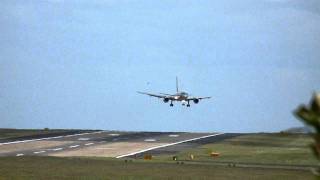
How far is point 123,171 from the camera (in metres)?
48.9

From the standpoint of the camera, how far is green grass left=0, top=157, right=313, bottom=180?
44.8 meters

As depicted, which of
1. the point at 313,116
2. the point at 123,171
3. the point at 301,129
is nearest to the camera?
the point at 313,116

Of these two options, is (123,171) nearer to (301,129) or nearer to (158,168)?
(158,168)

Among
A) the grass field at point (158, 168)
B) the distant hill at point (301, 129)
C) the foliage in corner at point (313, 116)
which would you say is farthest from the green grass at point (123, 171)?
the foliage in corner at point (313, 116)

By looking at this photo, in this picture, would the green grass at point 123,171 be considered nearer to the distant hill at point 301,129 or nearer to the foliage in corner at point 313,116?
the distant hill at point 301,129

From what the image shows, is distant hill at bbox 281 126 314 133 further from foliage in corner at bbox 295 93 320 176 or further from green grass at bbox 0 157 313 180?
green grass at bbox 0 157 313 180

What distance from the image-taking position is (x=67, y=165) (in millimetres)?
53625

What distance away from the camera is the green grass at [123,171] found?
1764 inches

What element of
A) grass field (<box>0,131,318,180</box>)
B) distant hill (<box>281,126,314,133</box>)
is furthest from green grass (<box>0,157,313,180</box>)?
distant hill (<box>281,126,314,133</box>)

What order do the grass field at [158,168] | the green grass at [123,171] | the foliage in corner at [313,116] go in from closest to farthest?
the foliage in corner at [313,116] → the green grass at [123,171] → the grass field at [158,168]

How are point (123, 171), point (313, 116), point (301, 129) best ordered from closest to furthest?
point (313, 116)
point (301, 129)
point (123, 171)

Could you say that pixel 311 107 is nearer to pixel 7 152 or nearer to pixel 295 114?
pixel 295 114

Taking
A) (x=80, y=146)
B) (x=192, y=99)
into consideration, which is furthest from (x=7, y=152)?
(x=192, y=99)

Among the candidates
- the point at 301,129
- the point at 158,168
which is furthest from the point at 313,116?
the point at 158,168
